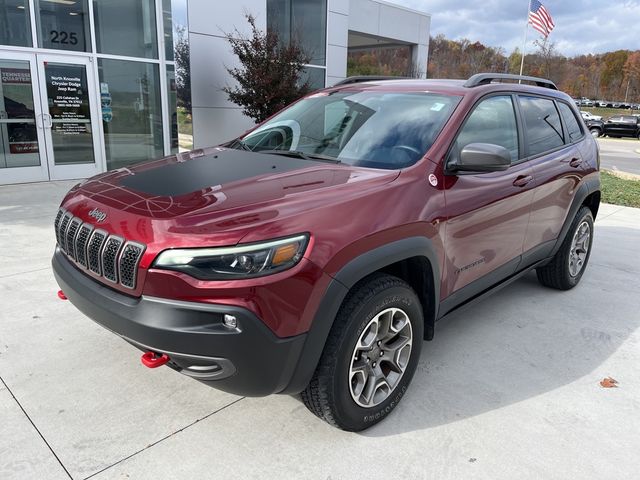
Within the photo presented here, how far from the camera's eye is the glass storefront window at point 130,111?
32.8 ft

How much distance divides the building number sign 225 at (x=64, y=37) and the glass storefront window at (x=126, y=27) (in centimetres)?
43

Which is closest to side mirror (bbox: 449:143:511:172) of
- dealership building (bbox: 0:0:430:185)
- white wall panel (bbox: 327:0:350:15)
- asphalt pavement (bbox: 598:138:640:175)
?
dealership building (bbox: 0:0:430:185)

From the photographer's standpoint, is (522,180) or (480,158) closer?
(480,158)

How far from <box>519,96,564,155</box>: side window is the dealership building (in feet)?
27.1

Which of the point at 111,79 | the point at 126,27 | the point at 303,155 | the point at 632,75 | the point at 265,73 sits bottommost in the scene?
the point at 303,155

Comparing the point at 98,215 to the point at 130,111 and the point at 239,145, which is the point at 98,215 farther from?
the point at 130,111

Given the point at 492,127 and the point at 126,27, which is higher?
the point at 126,27

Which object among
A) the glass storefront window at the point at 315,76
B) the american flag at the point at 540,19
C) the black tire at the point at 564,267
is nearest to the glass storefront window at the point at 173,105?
the glass storefront window at the point at 315,76

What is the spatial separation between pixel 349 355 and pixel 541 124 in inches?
110

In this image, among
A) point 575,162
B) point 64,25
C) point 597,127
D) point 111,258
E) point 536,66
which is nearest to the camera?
point 111,258

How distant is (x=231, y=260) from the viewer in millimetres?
2000

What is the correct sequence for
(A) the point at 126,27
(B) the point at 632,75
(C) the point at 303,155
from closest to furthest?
1. (C) the point at 303,155
2. (A) the point at 126,27
3. (B) the point at 632,75

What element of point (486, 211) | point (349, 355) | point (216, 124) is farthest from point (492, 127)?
point (216, 124)

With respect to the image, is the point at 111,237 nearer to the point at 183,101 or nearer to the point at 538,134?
the point at 538,134
